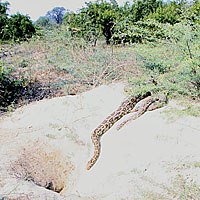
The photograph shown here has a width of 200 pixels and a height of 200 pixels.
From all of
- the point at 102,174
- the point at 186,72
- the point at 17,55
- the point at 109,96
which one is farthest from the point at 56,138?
the point at 17,55

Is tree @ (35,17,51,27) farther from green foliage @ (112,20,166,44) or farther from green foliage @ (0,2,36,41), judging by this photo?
green foliage @ (112,20,166,44)

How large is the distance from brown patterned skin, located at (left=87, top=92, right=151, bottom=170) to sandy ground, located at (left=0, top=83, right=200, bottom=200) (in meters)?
0.10

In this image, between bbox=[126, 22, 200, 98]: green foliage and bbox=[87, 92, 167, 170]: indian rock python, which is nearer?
bbox=[126, 22, 200, 98]: green foliage

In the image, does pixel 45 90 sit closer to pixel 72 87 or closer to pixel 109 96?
pixel 72 87

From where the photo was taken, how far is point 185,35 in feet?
12.5

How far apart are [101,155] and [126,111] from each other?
1.34 m

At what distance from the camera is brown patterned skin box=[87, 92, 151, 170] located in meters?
3.93

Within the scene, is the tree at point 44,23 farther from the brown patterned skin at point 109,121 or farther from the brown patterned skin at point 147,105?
the brown patterned skin at point 147,105

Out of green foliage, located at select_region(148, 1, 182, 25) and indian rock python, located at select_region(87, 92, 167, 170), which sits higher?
green foliage, located at select_region(148, 1, 182, 25)

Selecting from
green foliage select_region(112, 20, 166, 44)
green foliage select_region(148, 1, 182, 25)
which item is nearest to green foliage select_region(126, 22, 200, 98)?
green foliage select_region(112, 20, 166, 44)

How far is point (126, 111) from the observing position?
16.1 feet

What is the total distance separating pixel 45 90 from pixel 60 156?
10.7ft

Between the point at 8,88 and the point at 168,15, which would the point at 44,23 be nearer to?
the point at 168,15

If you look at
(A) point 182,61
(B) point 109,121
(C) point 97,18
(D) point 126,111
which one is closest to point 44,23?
(C) point 97,18
